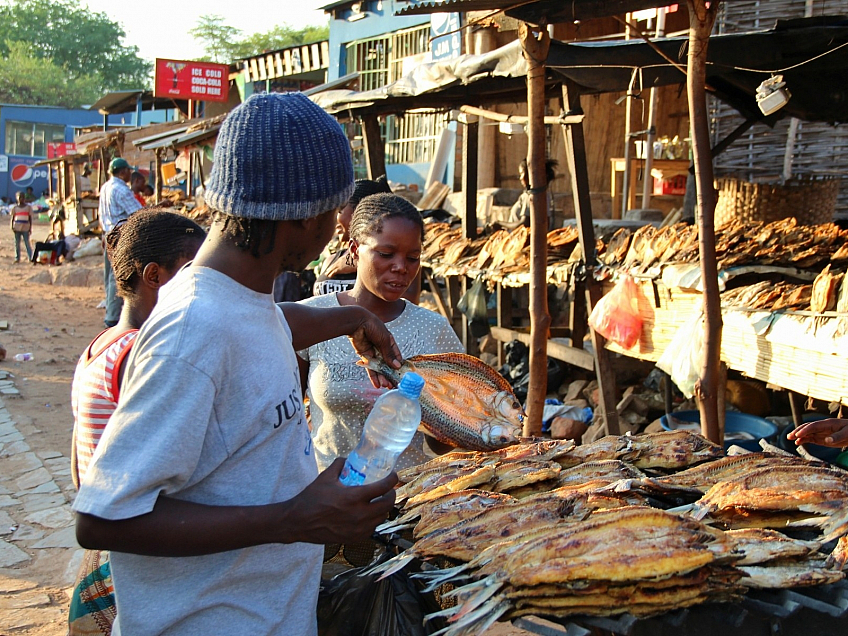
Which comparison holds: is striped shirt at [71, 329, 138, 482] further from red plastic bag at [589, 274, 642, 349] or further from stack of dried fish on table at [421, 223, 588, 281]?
stack of dried fish on table at [421, 223, 588, 281]

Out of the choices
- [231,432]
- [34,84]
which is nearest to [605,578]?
[231,432]

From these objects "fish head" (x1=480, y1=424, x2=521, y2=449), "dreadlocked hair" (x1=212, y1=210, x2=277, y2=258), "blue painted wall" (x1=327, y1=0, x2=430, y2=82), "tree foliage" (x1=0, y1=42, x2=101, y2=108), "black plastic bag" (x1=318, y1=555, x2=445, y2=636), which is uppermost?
"tree foliage" (x1=0, y1=42, x2=101, y2=108)

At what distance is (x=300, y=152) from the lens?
149cm

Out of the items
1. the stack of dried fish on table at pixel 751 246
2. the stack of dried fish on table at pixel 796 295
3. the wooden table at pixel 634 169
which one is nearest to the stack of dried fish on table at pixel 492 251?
the stack of dried fish on table at pixel 751 246

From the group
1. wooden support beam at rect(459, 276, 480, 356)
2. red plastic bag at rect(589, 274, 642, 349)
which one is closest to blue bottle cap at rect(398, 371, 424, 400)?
red plastic bag at rect(589, 274, 642, 349)

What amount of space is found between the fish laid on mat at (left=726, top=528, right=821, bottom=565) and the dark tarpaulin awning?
3.78m

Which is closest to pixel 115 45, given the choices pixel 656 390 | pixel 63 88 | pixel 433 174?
pixel 63 88

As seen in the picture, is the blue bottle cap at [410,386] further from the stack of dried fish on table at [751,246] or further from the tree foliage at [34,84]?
the tree foliage at [34,84]

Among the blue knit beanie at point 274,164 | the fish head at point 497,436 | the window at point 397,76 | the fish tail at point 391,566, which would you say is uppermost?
the window at point 397,76

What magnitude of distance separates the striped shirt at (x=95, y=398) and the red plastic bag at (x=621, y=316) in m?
4.25

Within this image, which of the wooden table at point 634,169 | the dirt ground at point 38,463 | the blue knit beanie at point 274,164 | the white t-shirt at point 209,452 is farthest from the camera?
the wooden table at point 634,169

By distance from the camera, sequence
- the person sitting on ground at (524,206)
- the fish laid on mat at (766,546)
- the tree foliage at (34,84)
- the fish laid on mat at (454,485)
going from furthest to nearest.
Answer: the tree foliage at (34,84) → the person sitting on ground at (524,206) → the fish laid on mat at (454,485) → the fish laid on mat at (766,546)

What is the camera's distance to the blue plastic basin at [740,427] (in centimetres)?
510

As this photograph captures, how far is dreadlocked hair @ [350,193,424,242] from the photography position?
10.0 feet
